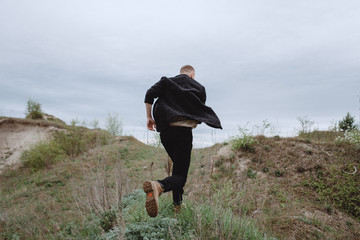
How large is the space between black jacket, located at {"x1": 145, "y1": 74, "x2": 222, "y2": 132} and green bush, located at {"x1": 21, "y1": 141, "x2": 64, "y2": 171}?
11.8 metres

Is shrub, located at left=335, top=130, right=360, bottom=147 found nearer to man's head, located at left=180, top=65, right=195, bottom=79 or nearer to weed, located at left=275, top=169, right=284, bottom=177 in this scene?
weed, located at left=275, top=169, right=284, bottom=177

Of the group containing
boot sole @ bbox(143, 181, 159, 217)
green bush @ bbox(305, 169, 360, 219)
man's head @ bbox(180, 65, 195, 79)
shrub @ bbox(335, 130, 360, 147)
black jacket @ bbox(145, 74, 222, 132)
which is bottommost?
green bush @ bbox(305, 169, 360, 219)

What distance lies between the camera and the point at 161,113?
2.88 m

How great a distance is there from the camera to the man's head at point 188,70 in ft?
11.0

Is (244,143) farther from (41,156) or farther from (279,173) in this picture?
(41,156)

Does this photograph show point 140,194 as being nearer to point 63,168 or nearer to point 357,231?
point 357,231

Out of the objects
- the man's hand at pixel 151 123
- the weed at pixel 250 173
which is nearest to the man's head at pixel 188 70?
the man's hand at pixel 151 123

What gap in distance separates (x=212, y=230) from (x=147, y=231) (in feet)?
2.46

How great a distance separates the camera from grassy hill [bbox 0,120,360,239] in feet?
9.47

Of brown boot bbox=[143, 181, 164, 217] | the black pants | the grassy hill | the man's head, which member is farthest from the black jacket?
brown boot bbox=[143, 181, 164, 217]

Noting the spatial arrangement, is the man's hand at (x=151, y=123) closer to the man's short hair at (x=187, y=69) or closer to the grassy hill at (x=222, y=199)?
the grassy hill at (x=222, y=199)

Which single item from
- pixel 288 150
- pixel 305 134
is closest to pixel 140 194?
pixel 288 150

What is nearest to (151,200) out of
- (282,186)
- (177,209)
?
(177,209)

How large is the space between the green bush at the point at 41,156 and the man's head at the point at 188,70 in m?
11.8
